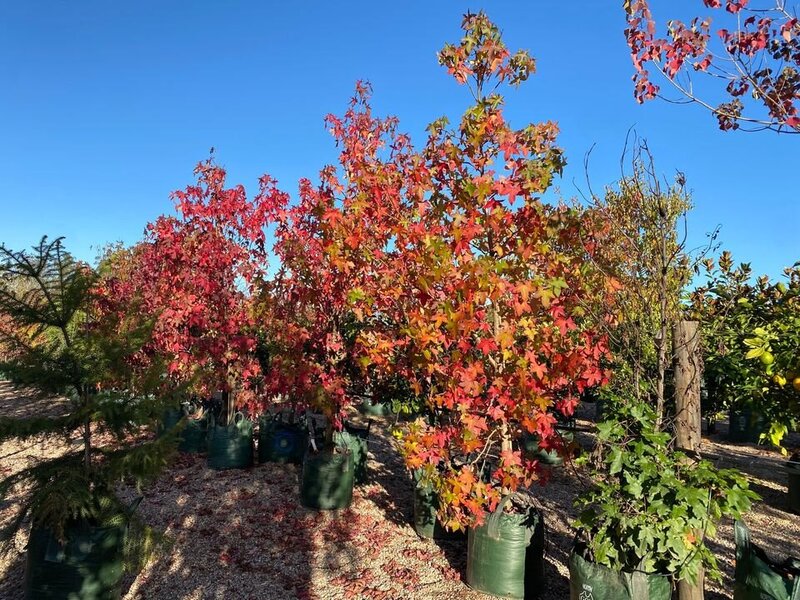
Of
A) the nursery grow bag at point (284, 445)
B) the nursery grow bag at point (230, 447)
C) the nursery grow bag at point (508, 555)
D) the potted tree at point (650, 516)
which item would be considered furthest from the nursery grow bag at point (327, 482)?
the potted tree at point (650, 516)

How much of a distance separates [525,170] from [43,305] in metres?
3.86

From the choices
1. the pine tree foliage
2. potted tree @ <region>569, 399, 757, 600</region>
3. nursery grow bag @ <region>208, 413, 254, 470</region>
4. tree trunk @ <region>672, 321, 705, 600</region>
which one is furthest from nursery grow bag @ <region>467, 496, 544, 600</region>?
nursery grow bag @ <region>208, 413, 254, 470</region>

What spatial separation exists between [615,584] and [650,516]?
50 cm

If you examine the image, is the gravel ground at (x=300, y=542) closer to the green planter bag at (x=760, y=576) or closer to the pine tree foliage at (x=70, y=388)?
the pine tree foliage at (x=70, y=388)

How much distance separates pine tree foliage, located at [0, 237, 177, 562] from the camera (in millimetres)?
3760

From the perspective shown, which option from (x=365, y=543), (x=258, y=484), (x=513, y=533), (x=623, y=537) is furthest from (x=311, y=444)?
(x=623, y=537)

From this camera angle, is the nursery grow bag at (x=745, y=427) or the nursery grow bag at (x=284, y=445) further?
the nursery grow bag at (x=745, y=427)

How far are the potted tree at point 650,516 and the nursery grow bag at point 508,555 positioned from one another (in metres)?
0.65

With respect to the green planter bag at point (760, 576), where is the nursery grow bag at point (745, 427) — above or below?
above

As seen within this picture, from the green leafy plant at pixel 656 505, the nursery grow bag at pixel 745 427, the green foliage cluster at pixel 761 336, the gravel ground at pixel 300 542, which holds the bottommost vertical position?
the gravel ground at pixel 300 542

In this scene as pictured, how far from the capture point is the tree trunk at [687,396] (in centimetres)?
336

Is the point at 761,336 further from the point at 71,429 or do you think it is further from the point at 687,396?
the point at 71,429

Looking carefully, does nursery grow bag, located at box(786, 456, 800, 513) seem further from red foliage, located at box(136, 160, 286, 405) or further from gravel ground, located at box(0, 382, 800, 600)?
red foliage, located at box(136, 160, 286, 405)

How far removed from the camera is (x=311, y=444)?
6.66 m
